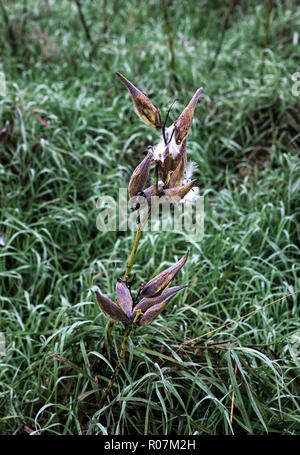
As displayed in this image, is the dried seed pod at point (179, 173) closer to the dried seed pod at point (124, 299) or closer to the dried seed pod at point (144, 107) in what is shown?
the dried seed pod at point (144, 107)

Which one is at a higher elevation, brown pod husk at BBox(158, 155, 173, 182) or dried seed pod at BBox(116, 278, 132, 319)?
brown pod husk at BBox(158, 155, 173, 182)

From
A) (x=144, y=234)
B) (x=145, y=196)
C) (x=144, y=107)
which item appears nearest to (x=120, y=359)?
(x=145, y=196)

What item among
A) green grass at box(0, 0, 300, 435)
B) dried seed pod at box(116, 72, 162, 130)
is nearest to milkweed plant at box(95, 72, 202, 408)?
dried seed pod at box(116, 72, 162, 130)

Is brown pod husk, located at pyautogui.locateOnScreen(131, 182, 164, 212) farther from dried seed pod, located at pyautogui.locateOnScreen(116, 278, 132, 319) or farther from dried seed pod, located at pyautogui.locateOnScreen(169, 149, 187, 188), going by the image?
dried seed pod, located at pyautogui.locateOnScreen(116, 278, 132, 319)

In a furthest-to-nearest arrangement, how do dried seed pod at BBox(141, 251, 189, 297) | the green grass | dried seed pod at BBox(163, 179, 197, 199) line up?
1. the green grass
2. dried seed pod at BBox(141, 251, 189, 297)
3. dried seed pod at BBox(163, 179, 197, 199)
